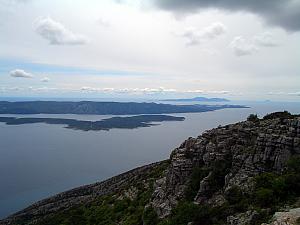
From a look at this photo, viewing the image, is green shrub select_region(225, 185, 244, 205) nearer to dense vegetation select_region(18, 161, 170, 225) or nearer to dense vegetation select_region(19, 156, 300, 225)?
dense vegetation select_region(19, 156, 300, 225)

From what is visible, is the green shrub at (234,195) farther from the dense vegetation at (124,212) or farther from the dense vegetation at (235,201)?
the dense vegetation at (124,212)

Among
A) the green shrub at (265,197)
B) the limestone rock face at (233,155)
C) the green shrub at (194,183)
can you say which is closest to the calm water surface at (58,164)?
the limestone rock face at (233,155)

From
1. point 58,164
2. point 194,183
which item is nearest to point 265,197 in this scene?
point 194,183

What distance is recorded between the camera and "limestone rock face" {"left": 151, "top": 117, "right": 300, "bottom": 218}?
2212 centimetres

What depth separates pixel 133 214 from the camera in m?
30.1

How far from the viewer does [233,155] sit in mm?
24625

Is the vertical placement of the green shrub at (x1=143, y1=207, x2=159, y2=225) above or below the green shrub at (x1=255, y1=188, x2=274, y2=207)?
below

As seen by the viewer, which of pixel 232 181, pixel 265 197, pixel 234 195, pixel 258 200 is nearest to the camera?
pixel 265 197

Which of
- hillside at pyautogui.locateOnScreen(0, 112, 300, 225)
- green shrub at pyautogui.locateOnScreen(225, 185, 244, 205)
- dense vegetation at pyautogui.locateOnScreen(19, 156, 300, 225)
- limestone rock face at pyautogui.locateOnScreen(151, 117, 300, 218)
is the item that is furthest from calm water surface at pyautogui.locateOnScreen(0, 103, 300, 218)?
green shrub at pyautogui.locateOnScreen(225, 185, 244, 205)

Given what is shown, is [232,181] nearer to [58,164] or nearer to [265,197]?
[265,197]

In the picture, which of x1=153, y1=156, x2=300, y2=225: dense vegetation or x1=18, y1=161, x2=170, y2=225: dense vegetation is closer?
x1=153, y1=156, x2=300, y2=225: dense vegetation

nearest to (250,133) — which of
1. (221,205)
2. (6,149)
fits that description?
(221,205)

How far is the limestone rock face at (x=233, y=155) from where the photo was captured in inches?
871

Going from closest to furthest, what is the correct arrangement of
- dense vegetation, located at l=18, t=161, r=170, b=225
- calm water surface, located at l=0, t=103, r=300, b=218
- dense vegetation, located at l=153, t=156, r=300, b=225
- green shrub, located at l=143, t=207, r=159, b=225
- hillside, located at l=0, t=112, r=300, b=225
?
dense vegetation, located at l=153, t=156, r=300, b=225, hillside, located at l=0, t=112, r=300, b=225, green shrub, located at l=143, t=207, r=159, b=225, dense vegetation, located at l=18, t=161, r=170, b=225, calm water surface, located at l=0, t=103, r=300, b=218
